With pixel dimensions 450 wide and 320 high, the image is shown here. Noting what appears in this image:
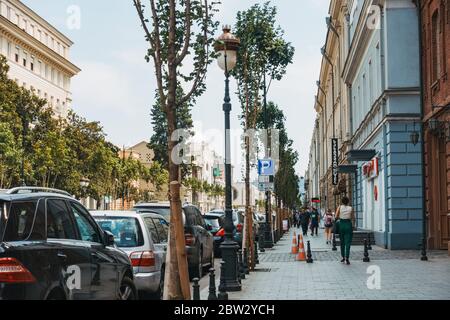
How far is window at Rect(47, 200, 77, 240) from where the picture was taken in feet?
24.3

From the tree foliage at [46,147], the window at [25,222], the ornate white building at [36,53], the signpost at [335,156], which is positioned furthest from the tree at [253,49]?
the ornate white building at [36,53]

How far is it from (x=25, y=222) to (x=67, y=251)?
2.29 ft

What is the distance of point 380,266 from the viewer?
61.3ft

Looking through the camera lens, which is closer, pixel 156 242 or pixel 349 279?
pixel 156 242

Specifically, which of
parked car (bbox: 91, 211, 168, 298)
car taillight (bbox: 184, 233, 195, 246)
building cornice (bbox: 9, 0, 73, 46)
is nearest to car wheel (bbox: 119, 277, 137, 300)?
parked car (bbox: 91, 211, 168, 298)

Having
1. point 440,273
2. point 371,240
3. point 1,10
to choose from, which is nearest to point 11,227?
point 440,273

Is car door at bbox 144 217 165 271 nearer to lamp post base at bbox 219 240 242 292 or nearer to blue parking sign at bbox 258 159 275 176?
lamp post base at bbox 219 240 242 292

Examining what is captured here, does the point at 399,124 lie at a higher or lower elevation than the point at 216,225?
higher

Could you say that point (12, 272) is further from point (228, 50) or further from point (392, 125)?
point (392, 125)

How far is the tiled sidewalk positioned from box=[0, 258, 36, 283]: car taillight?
6.56 metres

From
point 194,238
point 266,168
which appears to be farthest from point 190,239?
point 266,168

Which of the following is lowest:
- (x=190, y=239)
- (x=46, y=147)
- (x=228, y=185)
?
(x=190, y=239)

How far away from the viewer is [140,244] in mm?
12109

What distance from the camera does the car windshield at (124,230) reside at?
12156mm
